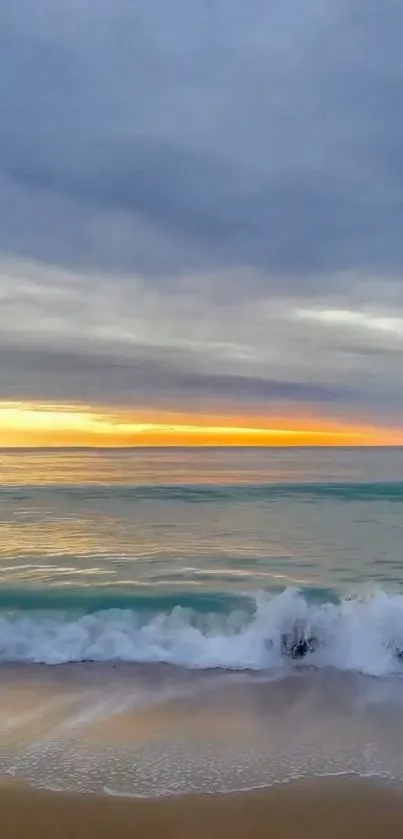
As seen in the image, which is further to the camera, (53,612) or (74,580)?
(74,580)

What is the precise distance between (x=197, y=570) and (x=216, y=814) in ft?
29.6

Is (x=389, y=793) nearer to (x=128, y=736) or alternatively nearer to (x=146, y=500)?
(x=128, y=736)

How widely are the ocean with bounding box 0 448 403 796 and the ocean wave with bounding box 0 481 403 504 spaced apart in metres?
5.57

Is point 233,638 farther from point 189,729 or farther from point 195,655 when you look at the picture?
point 189,729

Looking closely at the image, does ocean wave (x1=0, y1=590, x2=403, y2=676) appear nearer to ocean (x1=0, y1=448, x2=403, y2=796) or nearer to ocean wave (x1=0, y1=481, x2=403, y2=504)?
ocean (x1=0, y1=448, x2=403, y2=796)

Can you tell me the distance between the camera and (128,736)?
6219 millimetres

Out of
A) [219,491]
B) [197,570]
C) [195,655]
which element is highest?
[219,491]

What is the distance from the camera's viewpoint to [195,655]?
8789 millimetres

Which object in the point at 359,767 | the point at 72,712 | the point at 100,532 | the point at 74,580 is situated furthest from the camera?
the point at 100,532

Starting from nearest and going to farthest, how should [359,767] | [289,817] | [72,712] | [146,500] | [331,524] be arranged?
[289,817] → [359,767] → [72,712] → [331,524] → [146,500]

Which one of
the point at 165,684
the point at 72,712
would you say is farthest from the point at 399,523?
the point at 72,712

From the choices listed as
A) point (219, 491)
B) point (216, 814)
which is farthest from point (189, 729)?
point (219, 491)

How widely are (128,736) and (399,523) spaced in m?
15.0

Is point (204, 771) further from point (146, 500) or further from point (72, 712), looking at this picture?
point (146, 500)
